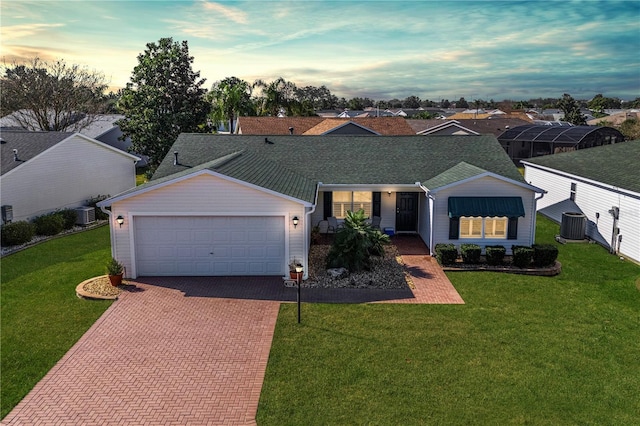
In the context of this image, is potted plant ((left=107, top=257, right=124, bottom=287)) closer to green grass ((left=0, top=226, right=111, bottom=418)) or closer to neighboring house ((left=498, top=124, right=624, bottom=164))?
green grass ((left=0, top=226, right=111, bottom=418))

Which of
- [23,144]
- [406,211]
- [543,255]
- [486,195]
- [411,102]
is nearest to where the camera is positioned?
[543,255]

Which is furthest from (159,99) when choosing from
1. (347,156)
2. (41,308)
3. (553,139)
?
(553,139)

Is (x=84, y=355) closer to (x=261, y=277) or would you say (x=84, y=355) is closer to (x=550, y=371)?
(x=261, y=277)

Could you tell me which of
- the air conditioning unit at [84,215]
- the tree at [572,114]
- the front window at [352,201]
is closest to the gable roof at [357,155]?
the front window at [352,201]

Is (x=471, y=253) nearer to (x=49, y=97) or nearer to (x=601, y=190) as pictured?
(x=601, y=190)

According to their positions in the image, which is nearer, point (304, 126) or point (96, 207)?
point (96, 207)

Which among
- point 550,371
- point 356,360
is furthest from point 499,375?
point 356,360

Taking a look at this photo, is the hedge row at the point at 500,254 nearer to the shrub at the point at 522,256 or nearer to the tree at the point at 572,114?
the shrub at the point at 522,256
